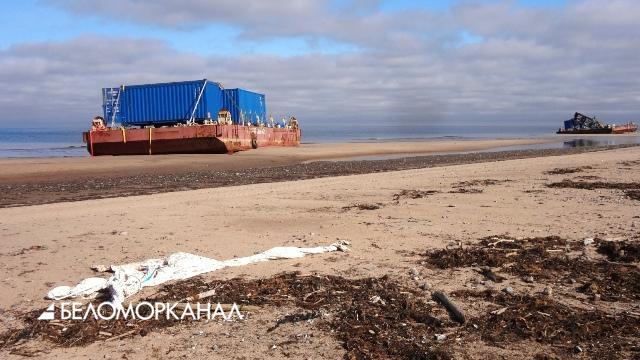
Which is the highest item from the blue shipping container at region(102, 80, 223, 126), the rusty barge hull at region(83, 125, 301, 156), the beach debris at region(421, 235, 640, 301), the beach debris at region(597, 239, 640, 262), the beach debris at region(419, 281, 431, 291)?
the blue shipping container at region(102, 80, 223, 126)

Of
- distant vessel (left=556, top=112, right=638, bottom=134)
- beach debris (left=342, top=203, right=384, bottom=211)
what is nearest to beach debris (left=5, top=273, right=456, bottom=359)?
beach debris (left=342, top=203, right=384, bottom=211)

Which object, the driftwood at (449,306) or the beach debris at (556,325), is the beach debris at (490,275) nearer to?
the beach debris at (556,325)

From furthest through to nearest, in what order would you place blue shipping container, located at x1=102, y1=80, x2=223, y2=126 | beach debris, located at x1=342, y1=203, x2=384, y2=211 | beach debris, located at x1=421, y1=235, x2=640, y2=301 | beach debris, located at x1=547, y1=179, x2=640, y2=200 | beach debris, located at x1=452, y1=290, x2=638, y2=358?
blue shipping container, located at x1=102, y1=80, x2=223, y2=126, beach debris, located at x1=547, y1=179, x2=640, y2=200, beach debris, located at x1=342, y1=203, x2=384, y2=211, beach debris, located at x1=421, y1=235, x2=640, y2=301, beach debris, located at x1=452, y1=290, x2=638, y2=358

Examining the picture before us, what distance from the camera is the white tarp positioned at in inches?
202

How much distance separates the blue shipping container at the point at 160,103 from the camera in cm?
3391

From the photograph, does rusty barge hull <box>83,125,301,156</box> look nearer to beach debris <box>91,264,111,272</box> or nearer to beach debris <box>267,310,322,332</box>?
beach debris <box>91,264,111,272</box>

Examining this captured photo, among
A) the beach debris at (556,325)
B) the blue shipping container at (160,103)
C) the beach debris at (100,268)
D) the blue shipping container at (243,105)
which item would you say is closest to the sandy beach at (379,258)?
the beach debris at (556,325)

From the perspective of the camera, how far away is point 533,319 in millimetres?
4316

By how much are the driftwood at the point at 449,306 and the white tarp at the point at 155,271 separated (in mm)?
2137

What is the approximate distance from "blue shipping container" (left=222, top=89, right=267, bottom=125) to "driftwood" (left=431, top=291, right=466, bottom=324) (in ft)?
111

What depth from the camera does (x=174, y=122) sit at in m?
34.8

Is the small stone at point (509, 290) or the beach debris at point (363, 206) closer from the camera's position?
the small stone at point (509, 290)

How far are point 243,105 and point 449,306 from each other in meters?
35.7

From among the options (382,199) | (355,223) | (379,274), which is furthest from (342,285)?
(382,199)
